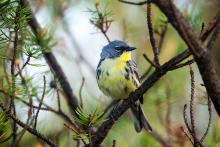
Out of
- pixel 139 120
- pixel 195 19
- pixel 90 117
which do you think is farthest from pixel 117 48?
pixel 90 117

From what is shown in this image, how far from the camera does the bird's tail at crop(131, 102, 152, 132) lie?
275cm

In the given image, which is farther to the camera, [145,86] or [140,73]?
[140,73]

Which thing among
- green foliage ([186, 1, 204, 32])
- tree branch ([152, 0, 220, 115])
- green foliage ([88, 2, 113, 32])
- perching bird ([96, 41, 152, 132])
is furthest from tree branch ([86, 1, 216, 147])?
perching bird ([96, 41, 152, 132])

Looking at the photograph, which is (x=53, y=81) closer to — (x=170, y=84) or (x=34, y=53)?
(x=34, y=53)

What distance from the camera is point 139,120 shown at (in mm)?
2891

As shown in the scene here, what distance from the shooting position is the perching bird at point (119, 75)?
2.68 m

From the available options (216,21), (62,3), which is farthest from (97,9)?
(62,3)

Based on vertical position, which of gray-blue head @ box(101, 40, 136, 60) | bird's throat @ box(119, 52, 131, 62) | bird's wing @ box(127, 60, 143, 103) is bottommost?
bird's wing @ box(127, 60, 143, 103)

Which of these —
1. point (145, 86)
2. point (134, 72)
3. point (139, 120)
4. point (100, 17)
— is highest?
point (100, 17)

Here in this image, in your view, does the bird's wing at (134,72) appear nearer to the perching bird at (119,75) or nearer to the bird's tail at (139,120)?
the perching bird at (119,75)

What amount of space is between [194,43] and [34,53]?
71 centimetres

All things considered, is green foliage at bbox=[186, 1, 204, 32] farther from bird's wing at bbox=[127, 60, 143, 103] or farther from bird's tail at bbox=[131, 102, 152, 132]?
bird's tail at bbox=[131, 102, 152, 132]

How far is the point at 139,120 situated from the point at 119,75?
33 centimetres

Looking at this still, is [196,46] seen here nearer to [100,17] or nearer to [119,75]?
[100,17]
